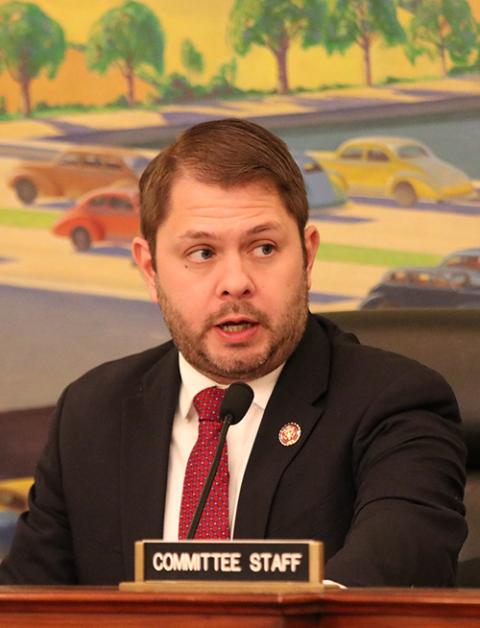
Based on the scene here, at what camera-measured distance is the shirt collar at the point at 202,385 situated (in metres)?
2.33

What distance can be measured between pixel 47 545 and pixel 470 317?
89cm

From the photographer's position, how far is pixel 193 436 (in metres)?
2.33

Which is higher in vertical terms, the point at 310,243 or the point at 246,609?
the point at 310,243

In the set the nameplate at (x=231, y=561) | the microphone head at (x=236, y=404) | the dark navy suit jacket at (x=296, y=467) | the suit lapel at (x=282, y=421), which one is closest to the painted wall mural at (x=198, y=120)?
the dark navy suit jacket at (x=296, y=467)

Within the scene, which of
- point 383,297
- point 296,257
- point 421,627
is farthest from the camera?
point 383,297

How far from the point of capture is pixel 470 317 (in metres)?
2.55

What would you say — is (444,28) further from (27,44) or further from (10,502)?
(10,502)

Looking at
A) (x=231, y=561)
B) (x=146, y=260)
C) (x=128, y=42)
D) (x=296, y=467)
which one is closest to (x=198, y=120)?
(x=128, y=42)

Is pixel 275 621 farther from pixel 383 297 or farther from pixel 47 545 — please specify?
pixel 383 297

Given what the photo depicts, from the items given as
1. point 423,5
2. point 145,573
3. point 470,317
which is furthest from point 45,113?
point 145,573

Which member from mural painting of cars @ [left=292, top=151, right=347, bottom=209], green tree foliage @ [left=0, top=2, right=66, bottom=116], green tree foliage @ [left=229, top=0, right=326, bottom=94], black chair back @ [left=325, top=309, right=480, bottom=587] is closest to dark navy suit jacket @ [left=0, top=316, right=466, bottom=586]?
black chair back @ [left=325, top=309, right=480, bottom=587]

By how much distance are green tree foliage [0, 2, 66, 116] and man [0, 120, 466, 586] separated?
53.1 inches

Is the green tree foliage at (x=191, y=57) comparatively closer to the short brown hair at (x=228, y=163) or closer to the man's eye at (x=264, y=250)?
the short brown hair at (x=228, y=163)

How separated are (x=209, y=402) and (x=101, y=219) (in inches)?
54.3
